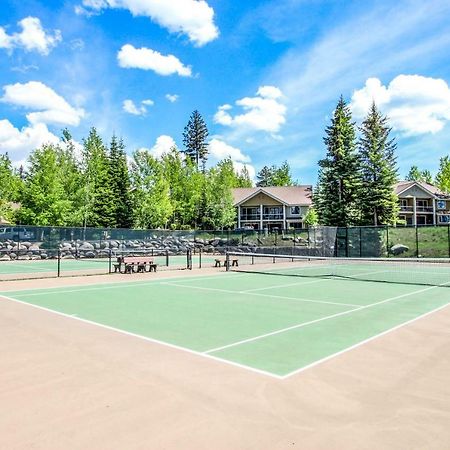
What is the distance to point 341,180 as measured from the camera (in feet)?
124

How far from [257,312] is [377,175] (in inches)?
1265

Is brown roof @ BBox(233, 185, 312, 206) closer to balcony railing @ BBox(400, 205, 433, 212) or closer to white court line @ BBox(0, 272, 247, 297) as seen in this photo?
balcony railing @ BBox(400, 205, 433, 212)

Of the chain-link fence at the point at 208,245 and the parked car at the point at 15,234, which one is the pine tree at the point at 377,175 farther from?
the parked car at the point at 15,234

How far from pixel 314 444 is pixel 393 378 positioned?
1930 millimetres

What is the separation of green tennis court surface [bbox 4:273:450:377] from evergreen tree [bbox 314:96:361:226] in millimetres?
23480

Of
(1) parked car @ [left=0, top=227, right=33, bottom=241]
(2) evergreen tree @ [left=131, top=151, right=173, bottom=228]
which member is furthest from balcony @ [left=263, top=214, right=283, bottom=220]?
(1) parked car @ [left=0, top=227, right=33, bottom=241]

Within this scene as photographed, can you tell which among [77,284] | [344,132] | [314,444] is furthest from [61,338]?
[344,132]

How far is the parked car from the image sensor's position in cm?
2544

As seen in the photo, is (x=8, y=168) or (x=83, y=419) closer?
(x=83, y=419)

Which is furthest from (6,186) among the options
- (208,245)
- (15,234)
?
(208,245)

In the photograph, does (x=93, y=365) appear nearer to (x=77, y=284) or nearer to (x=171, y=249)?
(x=77, y=284)

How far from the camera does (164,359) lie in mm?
5438

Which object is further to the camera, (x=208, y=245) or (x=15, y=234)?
(x=208, y=245)

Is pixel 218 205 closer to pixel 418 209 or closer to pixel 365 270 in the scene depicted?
pixel 418 209
